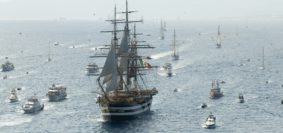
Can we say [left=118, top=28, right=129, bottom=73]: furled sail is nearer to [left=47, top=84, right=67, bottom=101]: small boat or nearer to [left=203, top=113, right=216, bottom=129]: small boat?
[left=47, top=84, right=67, bottom=101]: small boat

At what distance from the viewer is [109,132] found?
122 metres

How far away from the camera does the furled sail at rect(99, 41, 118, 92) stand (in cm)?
13438

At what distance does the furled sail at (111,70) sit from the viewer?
441ft

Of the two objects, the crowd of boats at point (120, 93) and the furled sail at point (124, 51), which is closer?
the crowd of boats at point (120, 93)

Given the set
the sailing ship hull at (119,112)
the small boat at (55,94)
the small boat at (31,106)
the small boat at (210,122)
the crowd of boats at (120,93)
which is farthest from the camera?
the small boat at (55,94)

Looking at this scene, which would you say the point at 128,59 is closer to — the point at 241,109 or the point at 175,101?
the point at 175,101

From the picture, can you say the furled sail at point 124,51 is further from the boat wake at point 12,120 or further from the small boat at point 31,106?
the boat wake at point 12,120

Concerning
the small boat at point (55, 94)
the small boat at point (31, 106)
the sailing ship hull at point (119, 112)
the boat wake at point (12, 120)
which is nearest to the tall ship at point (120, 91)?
the sailing ship hull at point (119, 112)

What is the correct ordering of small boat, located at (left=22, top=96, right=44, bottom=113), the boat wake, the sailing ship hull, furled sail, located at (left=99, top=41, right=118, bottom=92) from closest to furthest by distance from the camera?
the sailing ship hull, the boat wake, furled sail, located at (left=99, top=41, right=118, bottom=92), small boat, located at (left=22, top=96, right=44, bottom=113)

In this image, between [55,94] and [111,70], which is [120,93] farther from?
[55,94]

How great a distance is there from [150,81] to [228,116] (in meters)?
61.2

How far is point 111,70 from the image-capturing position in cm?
13488

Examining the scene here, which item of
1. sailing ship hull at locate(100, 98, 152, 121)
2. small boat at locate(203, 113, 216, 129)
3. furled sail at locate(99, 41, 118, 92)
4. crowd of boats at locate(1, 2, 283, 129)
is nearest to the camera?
small boat at locate(203, 113, 216, 129)

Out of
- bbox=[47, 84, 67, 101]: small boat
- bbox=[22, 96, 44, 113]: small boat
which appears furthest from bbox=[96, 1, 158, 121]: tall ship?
bbox=[47, 84, 67, 101]: small boat
